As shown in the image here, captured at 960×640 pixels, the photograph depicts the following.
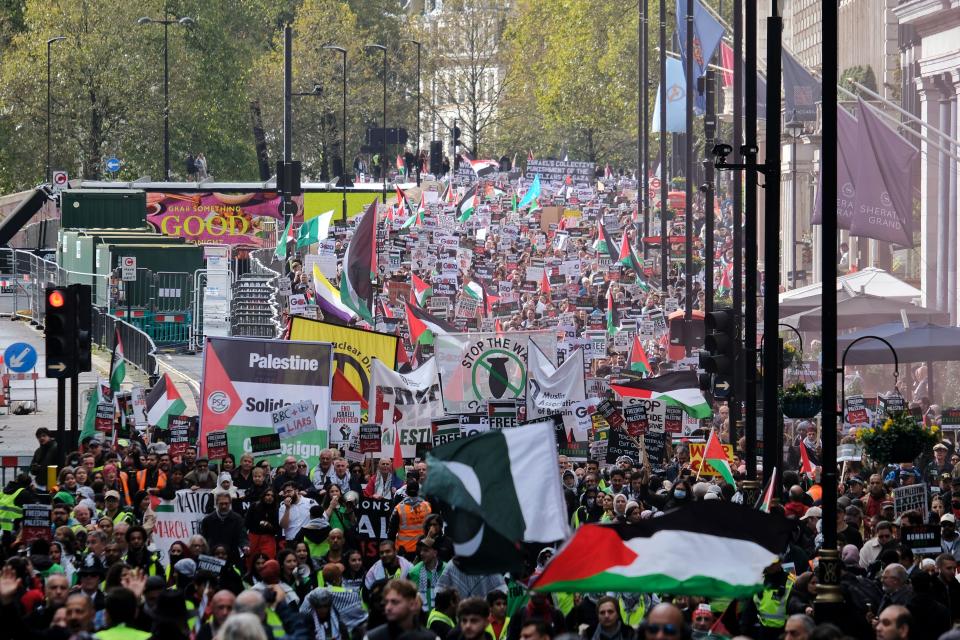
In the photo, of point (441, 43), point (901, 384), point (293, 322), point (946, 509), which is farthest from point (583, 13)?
point (946, 509)

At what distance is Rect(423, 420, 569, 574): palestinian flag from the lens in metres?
10.3

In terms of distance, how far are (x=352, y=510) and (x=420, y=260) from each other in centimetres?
2813

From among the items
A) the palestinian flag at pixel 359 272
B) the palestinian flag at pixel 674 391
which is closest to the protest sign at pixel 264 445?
the palestinian flag at pixel 674 391

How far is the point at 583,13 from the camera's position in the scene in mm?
94062

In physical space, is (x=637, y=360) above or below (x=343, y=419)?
above

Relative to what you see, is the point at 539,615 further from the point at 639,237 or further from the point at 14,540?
the point at 639,237

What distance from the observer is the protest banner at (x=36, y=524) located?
1454cm

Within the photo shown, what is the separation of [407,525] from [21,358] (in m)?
15.7

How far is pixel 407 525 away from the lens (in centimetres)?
1588

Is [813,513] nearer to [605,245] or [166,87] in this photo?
[605,245]

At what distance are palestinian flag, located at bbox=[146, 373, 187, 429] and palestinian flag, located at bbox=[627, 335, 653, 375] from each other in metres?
7.17

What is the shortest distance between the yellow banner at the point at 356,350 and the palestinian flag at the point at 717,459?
4.34m

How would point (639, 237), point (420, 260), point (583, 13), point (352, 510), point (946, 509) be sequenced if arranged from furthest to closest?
1. point (583, 13)
2. point (639, 237)
3. point (420, 260)
4. point (946, 509)
5. point (352, 510)

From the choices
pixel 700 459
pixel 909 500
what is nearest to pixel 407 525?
pixel 909 500
